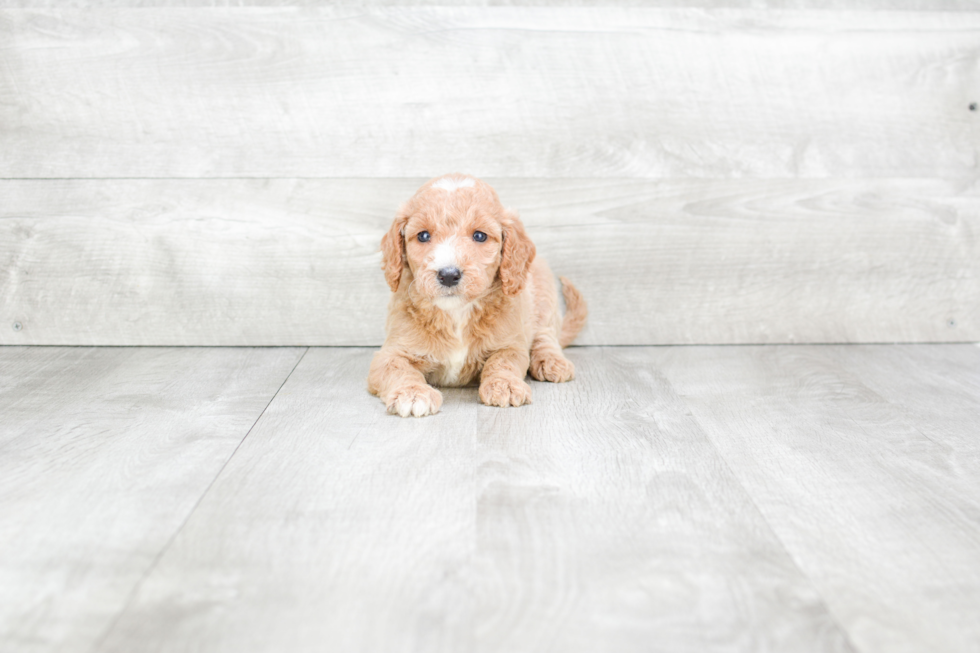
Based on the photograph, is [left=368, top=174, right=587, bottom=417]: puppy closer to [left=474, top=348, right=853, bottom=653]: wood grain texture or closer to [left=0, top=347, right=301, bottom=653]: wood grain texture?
[left=474, top=348, right=853, bottom=653]: wood grain texture

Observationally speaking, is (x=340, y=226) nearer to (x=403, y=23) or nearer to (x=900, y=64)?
(x=403, y=23)

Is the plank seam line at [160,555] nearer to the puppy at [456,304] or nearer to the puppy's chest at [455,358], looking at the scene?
the puppy at [456,304]

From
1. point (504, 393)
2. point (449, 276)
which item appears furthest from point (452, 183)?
point (504, 393)

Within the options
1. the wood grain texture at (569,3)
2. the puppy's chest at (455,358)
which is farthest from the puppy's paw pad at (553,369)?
the wood grain texture at (569,3)

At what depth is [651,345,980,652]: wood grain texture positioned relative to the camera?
135 cm

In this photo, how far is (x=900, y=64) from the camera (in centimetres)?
294

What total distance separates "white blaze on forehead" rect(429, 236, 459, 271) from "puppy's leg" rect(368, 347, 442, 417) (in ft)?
1.15

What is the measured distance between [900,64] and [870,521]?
6.66 feet

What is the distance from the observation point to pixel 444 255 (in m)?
2.20

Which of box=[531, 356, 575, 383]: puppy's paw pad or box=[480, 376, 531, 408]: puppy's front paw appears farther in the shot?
box=[531, 356, 575, 383]: puppy's paw pad

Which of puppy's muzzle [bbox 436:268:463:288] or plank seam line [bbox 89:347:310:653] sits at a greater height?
puppy's muzzle [bbox 436:268:463:288]

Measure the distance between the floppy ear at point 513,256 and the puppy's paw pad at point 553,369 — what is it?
0.31 m

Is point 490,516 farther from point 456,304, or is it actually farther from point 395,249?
point 395,249

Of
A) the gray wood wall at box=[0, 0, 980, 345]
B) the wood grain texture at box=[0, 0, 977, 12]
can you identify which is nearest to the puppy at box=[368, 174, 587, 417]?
the gray wood wall at box=[0, 0, 980, 345]
